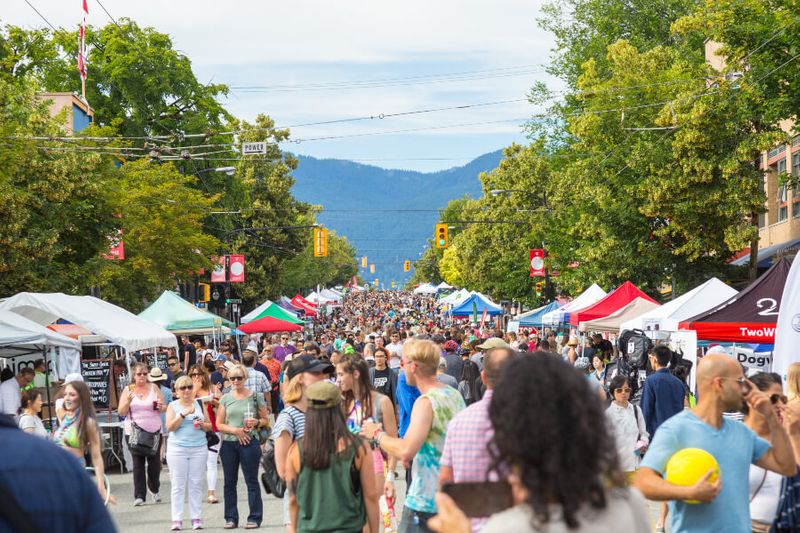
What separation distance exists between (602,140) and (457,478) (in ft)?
114

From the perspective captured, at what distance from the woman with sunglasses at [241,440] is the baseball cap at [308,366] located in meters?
2.23

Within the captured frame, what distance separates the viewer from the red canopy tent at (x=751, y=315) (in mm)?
15750

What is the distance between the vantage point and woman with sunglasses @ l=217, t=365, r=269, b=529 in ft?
37.2

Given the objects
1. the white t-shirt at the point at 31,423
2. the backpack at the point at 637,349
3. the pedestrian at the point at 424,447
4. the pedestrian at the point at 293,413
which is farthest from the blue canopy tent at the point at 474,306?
the pedestrian at the point at 424,447

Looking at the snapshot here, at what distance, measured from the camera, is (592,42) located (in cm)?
5253

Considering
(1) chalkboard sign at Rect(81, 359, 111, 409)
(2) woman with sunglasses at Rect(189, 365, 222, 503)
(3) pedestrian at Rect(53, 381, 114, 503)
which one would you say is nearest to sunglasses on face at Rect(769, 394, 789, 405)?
(3) pedestrian at Rect(53, 381, 114, 503)

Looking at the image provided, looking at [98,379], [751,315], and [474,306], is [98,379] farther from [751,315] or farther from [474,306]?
[474,306]

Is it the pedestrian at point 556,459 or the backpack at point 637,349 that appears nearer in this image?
the pedestrian at point 556,459

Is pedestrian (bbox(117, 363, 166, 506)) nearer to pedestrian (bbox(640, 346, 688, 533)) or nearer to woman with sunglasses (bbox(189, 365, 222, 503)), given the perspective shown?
woman with sunglasses (bbox(189, 365, 222, 503))

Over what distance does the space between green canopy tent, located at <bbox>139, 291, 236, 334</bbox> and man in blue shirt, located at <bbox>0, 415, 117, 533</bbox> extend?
80.6 feet

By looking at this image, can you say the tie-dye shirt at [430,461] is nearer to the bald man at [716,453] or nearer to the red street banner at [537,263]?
the bald man at [716,453]

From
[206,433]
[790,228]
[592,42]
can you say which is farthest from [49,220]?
[592,42]

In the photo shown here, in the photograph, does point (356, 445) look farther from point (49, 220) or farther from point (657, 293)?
point (657, 293)

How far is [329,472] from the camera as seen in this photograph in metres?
6.13
